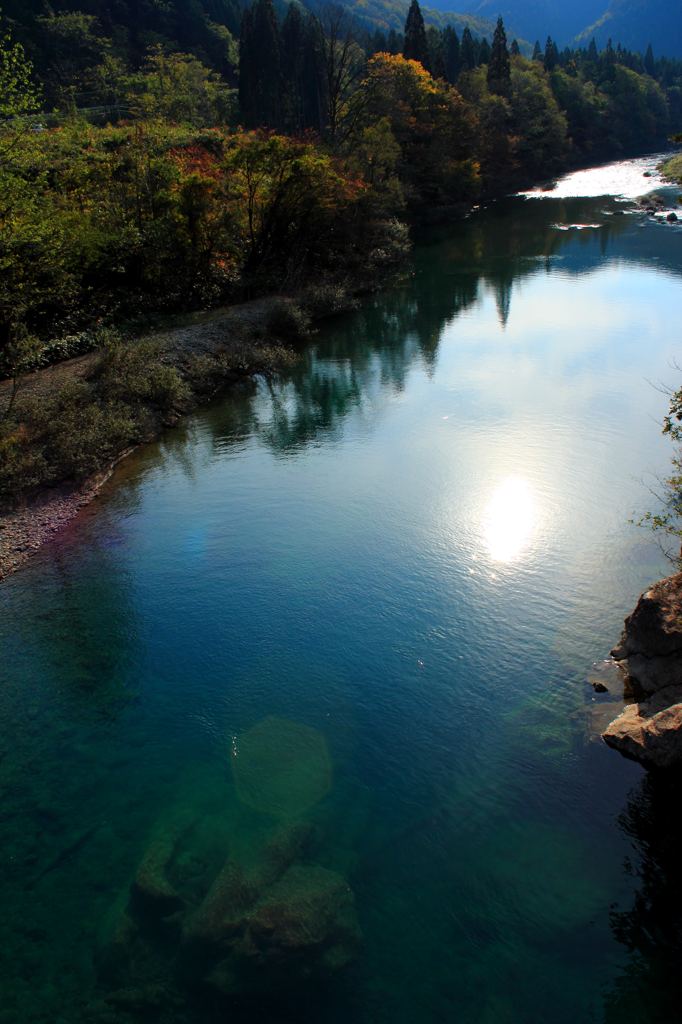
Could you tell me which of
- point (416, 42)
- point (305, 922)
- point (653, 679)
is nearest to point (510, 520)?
point (653, 679)

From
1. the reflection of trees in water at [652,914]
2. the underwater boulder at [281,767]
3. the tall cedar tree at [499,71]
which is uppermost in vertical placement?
the tall cedar tree at [499,71]

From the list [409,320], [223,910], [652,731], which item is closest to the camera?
[223,910]

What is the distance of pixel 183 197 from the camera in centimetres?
2823

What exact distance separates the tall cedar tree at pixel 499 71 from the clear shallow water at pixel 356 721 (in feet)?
228

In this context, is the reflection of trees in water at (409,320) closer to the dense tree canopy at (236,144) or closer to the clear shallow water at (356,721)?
the clear shallow water at (356,721)

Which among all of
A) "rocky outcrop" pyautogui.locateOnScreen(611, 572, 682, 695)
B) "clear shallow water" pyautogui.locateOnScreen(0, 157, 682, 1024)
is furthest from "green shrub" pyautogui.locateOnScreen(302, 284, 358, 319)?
"rocky outcrop" pyautogui.locateOnScreen(611, 572, 682, 695)

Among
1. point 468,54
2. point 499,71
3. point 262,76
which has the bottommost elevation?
point 499,71

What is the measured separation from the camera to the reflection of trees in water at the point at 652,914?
23.7ft

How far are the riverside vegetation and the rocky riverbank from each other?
0.14m

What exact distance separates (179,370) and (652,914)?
68.0ft

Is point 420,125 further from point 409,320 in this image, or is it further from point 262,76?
point 262,76

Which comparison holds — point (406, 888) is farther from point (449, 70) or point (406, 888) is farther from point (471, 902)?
point (449, 70)

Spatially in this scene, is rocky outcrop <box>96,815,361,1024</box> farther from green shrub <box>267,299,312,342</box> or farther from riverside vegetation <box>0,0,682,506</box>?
green shrub <box>267,299,312,342</box>

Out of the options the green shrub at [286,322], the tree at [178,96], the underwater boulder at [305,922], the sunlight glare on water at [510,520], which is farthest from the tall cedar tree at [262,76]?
the underwater boulder at [305,922]
